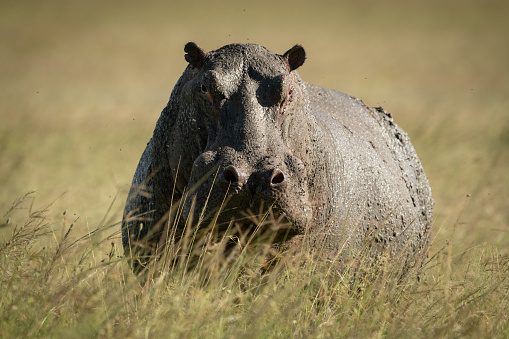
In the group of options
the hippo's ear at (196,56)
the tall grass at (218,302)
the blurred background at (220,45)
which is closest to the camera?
the tall grass at (218,302)

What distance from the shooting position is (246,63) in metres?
5.02

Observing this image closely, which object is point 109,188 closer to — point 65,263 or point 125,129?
point 125,129

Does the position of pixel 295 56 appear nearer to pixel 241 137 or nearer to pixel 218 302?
pixel 241 137

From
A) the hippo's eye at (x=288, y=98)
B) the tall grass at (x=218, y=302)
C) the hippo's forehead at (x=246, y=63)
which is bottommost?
the tall grass at (x=218, y=302)

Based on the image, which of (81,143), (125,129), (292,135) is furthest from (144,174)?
(125,129)

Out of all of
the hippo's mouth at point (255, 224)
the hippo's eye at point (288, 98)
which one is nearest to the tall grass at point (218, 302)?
the hippo's mouth at point (255, 224)

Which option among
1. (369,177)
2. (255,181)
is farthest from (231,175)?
(369,177)

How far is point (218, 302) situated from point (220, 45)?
45358 mm

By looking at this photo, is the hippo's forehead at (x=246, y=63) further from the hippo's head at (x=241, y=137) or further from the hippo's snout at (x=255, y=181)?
the hippo's snout at (x=255, y=181)

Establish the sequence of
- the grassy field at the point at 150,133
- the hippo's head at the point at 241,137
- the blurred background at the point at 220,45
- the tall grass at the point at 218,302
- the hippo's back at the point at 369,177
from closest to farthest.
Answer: the tall grass at the point at 218,302 < the grassy field at the point at 150,133 < the hippo's head at the point at 241,137 < the hippo's back at the point at 369,177 < the blurred background at the point at 220,45

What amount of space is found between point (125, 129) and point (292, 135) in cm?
1506

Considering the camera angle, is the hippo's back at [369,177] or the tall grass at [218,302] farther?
the hippo's back at [369,177]

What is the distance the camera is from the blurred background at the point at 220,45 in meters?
12.3

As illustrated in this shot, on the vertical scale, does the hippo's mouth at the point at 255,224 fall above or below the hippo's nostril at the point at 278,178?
below
